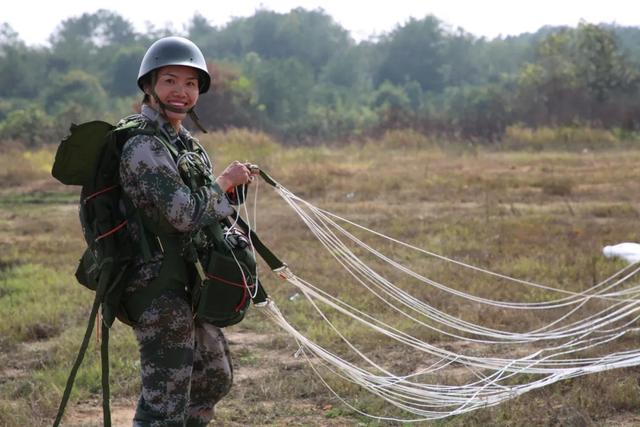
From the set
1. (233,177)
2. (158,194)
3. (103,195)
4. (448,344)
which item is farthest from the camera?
(448,344)

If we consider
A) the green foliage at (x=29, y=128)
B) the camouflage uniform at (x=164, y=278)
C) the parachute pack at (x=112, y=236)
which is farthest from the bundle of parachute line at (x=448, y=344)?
the green foliage at (x=29, y=128)

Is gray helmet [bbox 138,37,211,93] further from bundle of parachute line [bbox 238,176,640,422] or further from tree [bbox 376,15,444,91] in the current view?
tree [bbox 376,15,444,91]

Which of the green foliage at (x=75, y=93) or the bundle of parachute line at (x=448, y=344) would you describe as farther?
the green foliage at (x=75, y=93)

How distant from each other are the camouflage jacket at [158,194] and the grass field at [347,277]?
64.1 inches

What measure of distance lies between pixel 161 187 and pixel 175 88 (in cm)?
40

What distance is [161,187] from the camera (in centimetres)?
299

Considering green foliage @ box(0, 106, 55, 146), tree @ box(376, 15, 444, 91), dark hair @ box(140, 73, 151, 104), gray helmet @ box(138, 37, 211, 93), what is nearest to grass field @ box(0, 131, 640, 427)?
dark hair @ box(140, 73, 151, 104)

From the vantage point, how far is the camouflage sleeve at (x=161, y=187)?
2988 millimetres

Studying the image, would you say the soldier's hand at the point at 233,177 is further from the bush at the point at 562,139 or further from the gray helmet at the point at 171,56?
the bush at the point at 562,139

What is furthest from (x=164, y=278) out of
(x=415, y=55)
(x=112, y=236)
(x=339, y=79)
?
(x=415, y=55)

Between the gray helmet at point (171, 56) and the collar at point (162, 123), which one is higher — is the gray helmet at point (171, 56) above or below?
above

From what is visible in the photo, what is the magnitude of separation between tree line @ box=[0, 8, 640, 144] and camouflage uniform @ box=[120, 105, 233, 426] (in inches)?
803

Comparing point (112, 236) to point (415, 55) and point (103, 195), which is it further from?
point (415, 55)

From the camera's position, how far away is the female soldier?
9.89ft
